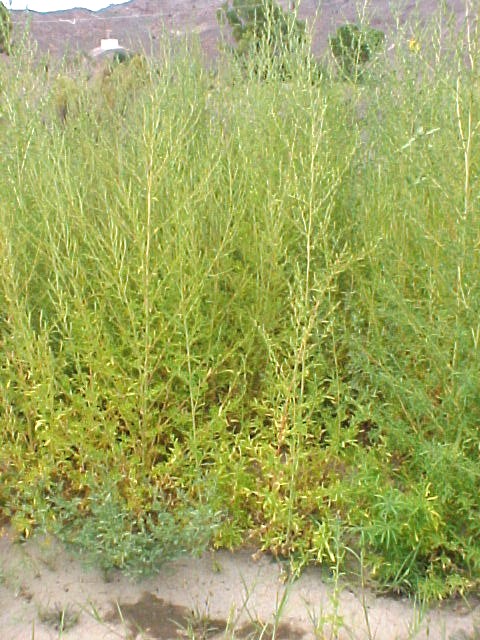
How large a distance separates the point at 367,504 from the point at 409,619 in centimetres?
36

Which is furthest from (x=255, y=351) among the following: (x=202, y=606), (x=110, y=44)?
(x=110, y=44)

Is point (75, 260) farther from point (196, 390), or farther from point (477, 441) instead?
point (477, 441)

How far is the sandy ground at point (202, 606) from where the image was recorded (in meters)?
2.16

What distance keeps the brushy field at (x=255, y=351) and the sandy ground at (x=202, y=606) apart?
0.26 ft

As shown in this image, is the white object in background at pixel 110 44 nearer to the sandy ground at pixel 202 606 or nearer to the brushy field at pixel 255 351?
the brushy field at pixel 255 351

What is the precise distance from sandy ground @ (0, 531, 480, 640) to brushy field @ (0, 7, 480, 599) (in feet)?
0.26

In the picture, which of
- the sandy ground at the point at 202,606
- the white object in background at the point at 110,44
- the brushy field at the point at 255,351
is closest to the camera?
the sandy ground at the point at 202,606

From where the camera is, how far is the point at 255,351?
9.52 feet

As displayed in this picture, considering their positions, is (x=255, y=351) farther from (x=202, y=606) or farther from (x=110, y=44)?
(x=110, y=44)

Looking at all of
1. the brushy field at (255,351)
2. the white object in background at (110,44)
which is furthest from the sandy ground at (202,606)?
the white object in background at (110,44)

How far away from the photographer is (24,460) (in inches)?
101

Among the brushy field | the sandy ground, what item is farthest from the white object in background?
the sandy ground

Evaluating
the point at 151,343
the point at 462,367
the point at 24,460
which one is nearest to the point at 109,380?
the point at 151,343

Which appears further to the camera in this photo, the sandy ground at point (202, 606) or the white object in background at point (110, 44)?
the white object in background at point (110, 44)
